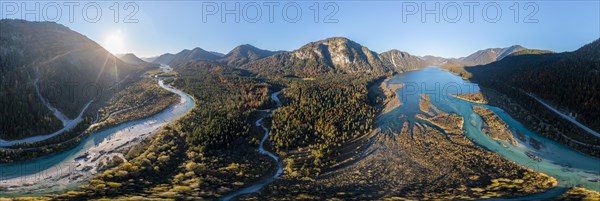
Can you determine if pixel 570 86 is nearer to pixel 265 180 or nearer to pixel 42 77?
pixel 265 180

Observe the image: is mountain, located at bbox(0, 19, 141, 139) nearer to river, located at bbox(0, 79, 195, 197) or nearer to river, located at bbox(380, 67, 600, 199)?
river, located at bbox(0, 79, 195, 197)

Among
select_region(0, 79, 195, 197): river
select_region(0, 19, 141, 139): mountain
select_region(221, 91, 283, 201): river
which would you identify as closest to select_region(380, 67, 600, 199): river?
select_region(221, 91, 283, 201): river

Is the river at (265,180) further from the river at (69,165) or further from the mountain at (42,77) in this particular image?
the mountain at (42,77)

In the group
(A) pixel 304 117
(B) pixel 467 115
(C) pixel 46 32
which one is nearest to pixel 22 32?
(C) pixel 46 32

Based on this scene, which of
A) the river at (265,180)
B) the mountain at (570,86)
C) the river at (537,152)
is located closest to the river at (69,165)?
the river at (265,180)

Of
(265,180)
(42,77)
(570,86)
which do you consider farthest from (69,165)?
(570,86)

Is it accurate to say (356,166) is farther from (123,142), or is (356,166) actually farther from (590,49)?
(590,49)
